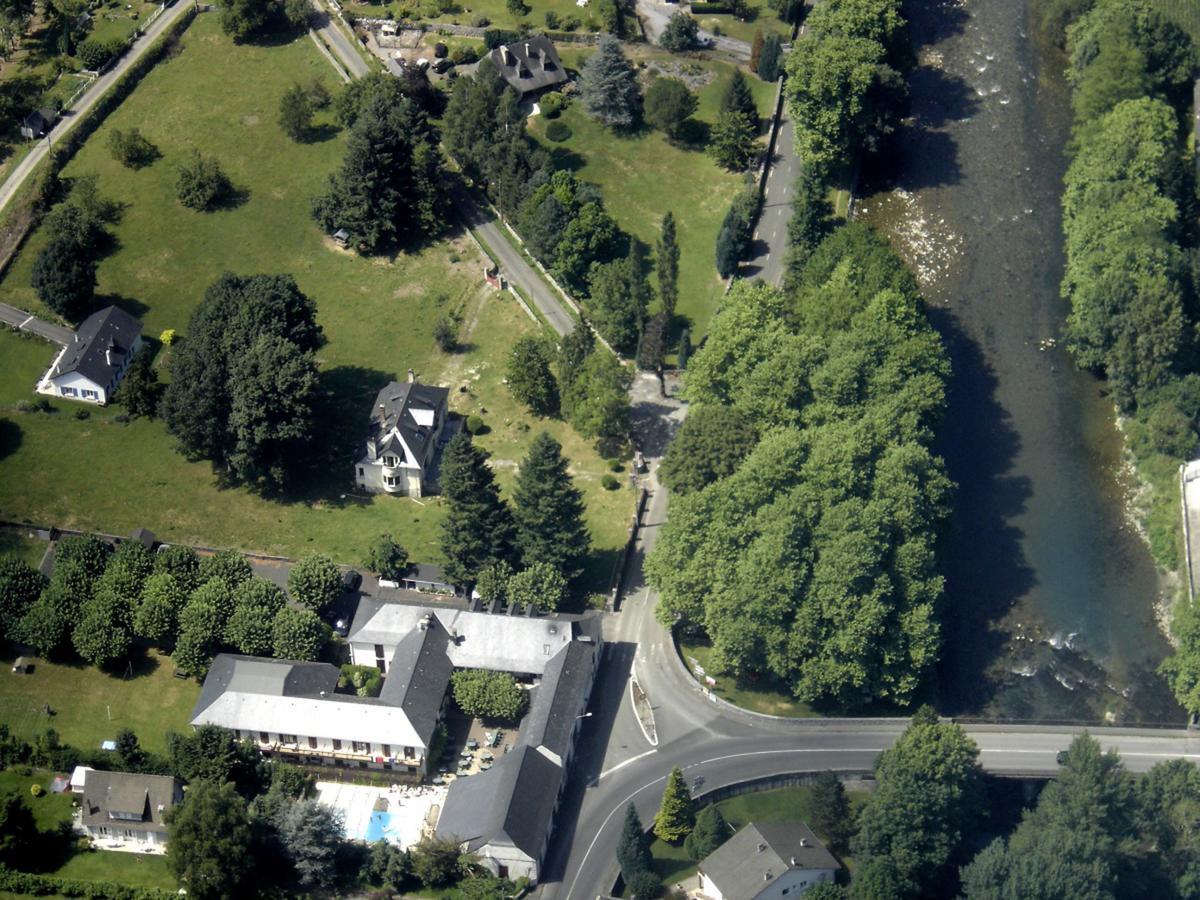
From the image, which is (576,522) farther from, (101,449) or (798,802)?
(101,449)

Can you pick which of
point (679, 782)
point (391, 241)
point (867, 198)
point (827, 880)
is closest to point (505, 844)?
point (679, 782)

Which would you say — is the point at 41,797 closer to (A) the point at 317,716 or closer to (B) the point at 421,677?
(A) the point at 317,716

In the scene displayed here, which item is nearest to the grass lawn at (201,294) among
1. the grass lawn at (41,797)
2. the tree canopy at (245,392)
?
the tree canopy at (245,392)

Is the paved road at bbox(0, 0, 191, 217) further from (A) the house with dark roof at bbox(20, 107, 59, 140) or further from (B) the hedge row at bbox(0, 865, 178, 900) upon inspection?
(B) the hedge row at bbox(0, 865, 178, 900)

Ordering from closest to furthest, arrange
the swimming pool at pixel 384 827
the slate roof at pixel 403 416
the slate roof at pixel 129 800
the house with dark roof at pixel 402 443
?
the slate roof at pixel 129 800 < the swimming pool at pixel 384 827 < the slate roof at pixel 403 416 < the house with dark roof at pixel 402 443

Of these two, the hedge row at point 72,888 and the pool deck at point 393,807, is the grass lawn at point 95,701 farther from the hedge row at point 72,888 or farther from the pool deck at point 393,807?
the pool deck at point 393,807

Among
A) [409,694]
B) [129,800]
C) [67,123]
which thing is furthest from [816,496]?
[67,123]

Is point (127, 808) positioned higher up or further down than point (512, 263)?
further down
